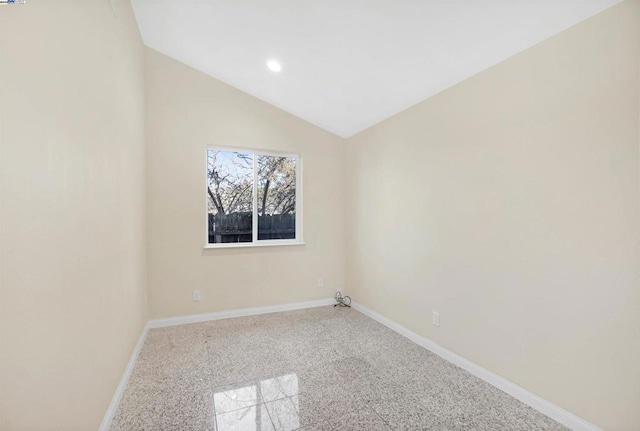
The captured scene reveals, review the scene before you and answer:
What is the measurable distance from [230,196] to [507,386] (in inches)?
134

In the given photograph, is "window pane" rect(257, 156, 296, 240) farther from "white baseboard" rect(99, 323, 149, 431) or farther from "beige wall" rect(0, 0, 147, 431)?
"beige wall" rect(0, 0, 147, 431)

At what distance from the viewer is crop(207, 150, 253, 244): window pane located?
3.82 m

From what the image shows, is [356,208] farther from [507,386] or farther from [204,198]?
[507,386]

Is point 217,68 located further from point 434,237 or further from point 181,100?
point 434,237

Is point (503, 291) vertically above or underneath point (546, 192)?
underneath

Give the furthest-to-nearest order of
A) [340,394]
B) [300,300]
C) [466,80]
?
[300,300]
[466,80]
[340,394]

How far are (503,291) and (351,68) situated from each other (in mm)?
2287

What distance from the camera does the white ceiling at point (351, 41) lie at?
1923 mm

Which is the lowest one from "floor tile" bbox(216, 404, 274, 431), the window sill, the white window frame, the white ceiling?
"floor tile" bbox(216, 404, 274, 431)

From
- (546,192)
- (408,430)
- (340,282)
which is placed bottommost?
(408,430)

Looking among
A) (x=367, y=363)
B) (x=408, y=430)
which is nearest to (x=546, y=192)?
(x=408, y=430)

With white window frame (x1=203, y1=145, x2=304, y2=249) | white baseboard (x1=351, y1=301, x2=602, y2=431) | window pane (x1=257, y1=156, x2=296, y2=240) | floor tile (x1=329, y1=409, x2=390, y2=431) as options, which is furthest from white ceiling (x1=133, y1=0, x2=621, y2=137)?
floor tile (x1=329, y1=409, x2=390, y2=431)

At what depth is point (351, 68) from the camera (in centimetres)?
281

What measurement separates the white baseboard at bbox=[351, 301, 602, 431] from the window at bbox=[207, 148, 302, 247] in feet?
6.55
